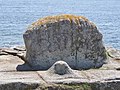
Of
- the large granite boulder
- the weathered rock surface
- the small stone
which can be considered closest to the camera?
the weathered rock surface

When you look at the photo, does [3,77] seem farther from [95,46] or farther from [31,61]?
[95,46]

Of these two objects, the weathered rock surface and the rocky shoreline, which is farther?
the rocky shoreline

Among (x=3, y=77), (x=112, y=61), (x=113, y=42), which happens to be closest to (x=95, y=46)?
(x=112, y=61)

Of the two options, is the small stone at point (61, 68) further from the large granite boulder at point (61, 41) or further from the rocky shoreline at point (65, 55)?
the large granite boulder at point (61, 41)

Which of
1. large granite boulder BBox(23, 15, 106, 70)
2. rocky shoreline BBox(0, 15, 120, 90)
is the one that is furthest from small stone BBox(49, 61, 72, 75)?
large granite boulder BBox(23, 15, 106, 70)

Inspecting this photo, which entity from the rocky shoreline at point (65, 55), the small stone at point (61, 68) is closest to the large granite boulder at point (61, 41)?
the rocky shoreline at point (65, 55)

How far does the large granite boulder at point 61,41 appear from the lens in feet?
34.0

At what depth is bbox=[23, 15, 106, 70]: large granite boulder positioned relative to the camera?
10.4 metres

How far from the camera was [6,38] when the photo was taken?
26469mm

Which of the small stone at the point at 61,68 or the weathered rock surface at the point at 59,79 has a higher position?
the small stone at the point at 61,68

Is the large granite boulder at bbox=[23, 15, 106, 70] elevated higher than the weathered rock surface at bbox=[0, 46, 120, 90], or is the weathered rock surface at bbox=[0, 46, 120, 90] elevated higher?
the large granite boulder at bbox=[23, 15, 106, 70]

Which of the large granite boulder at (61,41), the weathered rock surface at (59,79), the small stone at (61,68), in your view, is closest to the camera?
the weathered rock surface at (59,79)

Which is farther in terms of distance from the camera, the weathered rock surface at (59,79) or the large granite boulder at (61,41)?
the large granite boulder at (61,41)

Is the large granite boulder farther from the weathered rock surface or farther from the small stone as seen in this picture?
the small stone
